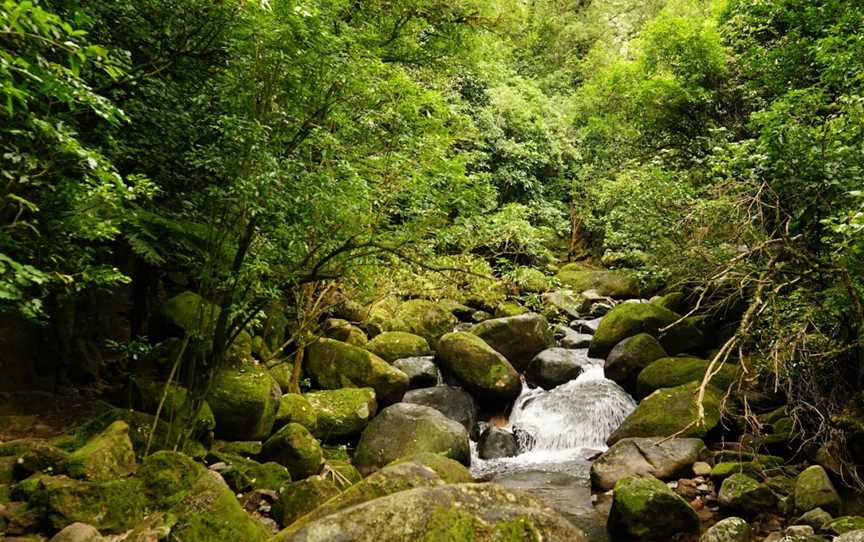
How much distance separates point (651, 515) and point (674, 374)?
15.8 ft

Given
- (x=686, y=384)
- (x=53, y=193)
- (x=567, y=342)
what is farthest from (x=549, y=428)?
(x=53, y=193)

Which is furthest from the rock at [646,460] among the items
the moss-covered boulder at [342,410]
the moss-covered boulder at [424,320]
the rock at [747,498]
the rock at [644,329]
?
the moss-covered boulder at [424,320]

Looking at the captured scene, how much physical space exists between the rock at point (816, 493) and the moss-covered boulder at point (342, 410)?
273 inches

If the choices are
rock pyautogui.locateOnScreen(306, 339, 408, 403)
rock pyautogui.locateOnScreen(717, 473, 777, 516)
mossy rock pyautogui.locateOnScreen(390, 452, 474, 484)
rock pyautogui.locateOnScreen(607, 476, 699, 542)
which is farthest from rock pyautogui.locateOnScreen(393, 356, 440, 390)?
rock pyautogui.locateOnScreen(717, 473, 777, 516)

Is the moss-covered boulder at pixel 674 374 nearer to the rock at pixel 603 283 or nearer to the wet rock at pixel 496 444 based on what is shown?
the wet rock at pixel 496 444

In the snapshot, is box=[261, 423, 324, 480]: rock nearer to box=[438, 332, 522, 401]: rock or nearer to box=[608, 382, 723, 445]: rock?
box=[438, 332, 522, 401]: rock

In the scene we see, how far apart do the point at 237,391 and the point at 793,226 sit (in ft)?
28.5

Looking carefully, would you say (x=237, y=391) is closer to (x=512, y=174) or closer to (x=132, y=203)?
(x=132, y=203)

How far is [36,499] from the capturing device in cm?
476

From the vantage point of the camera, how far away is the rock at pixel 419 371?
12.6 meters

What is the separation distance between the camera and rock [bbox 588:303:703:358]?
41.8ft

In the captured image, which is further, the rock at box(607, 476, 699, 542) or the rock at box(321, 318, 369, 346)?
the rock at box(321, 318, 369, 346)

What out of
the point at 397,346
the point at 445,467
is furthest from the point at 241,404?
the point at 397,346

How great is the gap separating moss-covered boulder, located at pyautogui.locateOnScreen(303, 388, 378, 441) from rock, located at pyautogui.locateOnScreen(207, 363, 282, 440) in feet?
4.40
